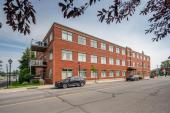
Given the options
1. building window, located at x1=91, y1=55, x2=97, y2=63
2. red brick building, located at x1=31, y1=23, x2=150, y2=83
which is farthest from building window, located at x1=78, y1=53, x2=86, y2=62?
building window, located at x1=91, y1=55, x2=97, y2=63

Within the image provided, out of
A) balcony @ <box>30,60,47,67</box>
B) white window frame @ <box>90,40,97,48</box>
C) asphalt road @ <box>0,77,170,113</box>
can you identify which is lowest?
asphalt road @ <box>0,77,170,113</box>

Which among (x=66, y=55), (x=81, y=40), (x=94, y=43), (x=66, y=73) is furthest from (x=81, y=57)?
(x=94, y=43)

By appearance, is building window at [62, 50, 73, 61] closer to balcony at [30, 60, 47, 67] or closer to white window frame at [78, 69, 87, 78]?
white window frame at [78, 69, 87, 78]

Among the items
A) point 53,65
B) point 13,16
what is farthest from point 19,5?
point 53,65

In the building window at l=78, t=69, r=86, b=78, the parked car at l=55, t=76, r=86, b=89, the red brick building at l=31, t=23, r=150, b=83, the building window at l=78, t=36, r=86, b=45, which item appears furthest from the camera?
the building window at l=78, t=36, r=86, b=45

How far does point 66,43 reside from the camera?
34281 mm

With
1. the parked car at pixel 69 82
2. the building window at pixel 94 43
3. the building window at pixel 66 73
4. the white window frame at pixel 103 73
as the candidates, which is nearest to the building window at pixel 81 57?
the building window at pixel 66 73

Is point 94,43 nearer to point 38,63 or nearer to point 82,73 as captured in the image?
point 82,73

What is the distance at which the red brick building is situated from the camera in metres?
32.3

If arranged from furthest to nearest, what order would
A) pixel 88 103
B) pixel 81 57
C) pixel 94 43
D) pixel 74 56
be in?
pixel 94 43, pixel 81 57, pixel 74 56, pixel 88 103

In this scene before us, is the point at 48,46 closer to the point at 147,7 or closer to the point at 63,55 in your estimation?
the point at 63,55

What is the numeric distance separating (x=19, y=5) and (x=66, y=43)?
31769 mm

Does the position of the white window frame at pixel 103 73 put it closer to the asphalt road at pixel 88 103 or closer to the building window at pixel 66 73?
the building window at pixel 66 73

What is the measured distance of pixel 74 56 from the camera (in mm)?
35750
